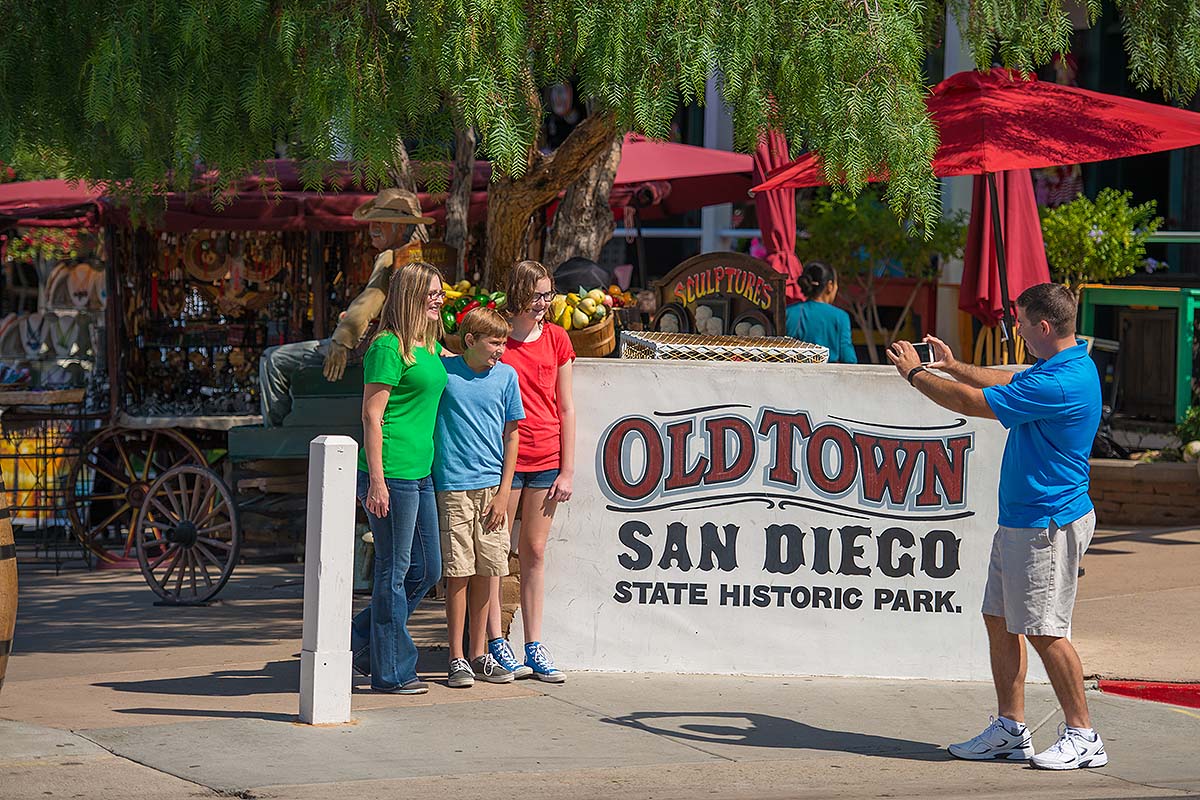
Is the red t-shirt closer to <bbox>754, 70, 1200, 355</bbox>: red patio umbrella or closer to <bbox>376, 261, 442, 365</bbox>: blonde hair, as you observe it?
<bbox>376, 261, 442, 365</bbox>: blonde hair

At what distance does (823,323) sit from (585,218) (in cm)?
167

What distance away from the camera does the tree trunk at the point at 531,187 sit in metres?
8.68

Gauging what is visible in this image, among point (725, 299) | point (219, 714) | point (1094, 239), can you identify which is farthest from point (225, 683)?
point (1094, 239)

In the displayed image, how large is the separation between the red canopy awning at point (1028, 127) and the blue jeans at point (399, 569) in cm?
322

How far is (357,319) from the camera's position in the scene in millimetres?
9227

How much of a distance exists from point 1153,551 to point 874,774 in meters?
5.62

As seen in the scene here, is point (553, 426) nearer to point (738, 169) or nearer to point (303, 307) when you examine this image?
point (303, 307)

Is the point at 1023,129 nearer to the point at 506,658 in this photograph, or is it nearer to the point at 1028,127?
the point at 1028,127

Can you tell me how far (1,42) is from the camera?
27.2 feet

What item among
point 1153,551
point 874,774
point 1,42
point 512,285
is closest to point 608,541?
point 512,285

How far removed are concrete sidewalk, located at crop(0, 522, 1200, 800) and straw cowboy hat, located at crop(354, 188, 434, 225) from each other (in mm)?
2470

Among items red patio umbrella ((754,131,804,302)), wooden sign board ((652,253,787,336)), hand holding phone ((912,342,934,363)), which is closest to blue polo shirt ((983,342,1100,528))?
hand holding phone ((912,342,934,363))

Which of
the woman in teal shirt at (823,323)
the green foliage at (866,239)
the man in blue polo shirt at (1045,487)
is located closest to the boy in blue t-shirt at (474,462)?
the man in blue polo shirt at (1045,487)

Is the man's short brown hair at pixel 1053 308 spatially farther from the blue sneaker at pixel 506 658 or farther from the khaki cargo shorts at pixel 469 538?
the blue sneaker at pixel 506 658
